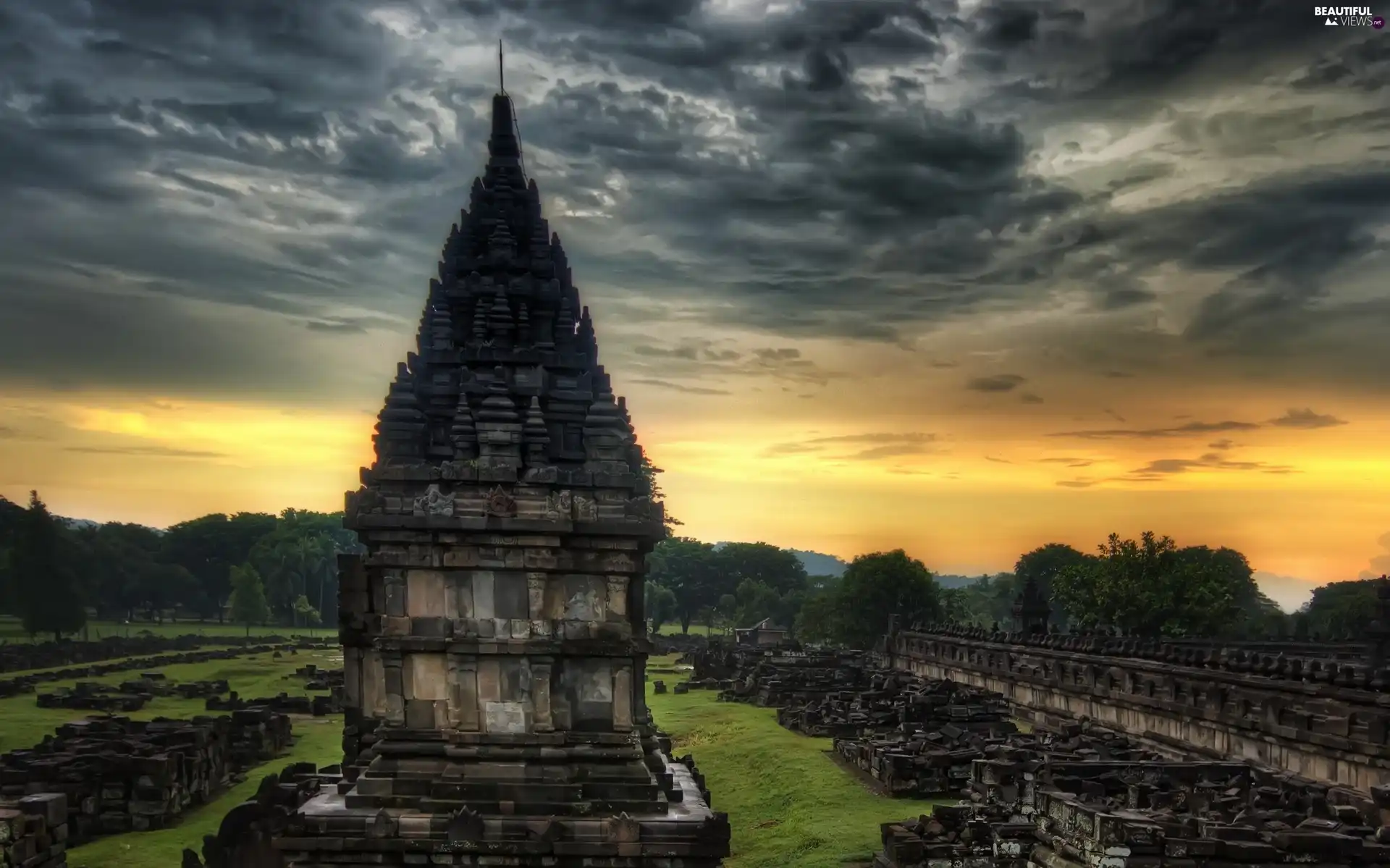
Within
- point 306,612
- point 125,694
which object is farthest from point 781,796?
point 306,612

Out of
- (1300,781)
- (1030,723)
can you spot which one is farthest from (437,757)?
(1030,723)

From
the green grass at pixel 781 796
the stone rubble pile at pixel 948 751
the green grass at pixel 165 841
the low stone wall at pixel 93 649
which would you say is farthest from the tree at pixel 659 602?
the stone rubble pile at pixel 948 751

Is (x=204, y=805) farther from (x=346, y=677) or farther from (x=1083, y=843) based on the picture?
(x=1083, y=843)

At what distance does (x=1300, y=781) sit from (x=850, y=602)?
173 ft

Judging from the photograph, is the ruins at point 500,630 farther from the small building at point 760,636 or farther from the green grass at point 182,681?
the small building at point 760,636

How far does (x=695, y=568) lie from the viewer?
366 feet

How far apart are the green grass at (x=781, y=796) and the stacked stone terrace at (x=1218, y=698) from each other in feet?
23.4

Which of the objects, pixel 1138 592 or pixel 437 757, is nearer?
pixel 437 757

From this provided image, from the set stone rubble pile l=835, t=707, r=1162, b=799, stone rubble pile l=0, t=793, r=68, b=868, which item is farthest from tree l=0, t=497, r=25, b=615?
stone rubble pile l=835, t=707, r=1162, b=799

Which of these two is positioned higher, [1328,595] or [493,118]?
[493,118]

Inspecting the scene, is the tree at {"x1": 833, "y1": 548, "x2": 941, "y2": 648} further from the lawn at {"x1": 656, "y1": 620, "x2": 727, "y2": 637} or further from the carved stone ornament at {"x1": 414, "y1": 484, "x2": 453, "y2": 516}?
the carved stone ornament at {"x1": 414, "y1": 484, "x2": 453, "y2": 516}

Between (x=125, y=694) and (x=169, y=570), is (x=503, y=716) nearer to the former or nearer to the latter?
(x=125, y=694)

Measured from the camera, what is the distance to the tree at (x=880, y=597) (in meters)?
71.1

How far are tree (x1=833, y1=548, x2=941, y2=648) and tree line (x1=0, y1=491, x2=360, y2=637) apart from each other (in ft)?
110
